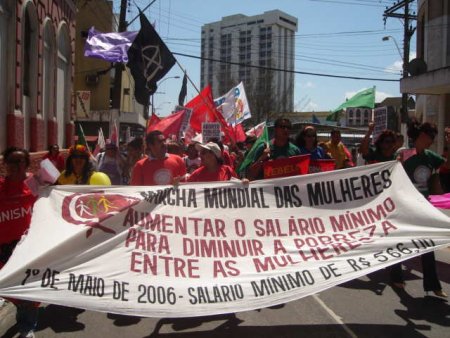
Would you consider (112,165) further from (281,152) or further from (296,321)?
(296,321)

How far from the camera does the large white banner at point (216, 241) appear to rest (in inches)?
153

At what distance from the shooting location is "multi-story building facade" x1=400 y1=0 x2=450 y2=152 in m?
19.0

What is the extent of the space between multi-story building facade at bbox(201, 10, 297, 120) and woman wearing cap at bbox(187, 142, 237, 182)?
138 feet

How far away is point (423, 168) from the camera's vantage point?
5.54 meters

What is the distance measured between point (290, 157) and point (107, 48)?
30.3 ft

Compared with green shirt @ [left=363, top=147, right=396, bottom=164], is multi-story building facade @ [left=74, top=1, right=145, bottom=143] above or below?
above

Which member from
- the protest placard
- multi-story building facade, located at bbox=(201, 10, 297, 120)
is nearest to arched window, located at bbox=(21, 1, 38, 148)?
the protest placard

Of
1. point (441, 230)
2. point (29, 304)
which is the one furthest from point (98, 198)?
point (441, 230)

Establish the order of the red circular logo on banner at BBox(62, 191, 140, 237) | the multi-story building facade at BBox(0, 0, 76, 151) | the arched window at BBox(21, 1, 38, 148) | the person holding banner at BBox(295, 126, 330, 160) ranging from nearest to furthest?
the red circular logo on banner at BBox(62, 191, 140, 237), the person holding banner at BBox(295, 126, 330, 160), the multi-story building facade at BBox(0, 0, 76, 151), the arched window at BBox(21, 1, 38, 148)

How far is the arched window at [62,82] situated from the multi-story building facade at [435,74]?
13394 millimetres

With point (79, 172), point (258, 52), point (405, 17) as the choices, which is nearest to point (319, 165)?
point (79, 172)

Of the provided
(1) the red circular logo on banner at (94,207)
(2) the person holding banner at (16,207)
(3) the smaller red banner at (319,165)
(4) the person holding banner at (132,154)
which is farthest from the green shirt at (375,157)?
(4) the person holding banner at (132,154)

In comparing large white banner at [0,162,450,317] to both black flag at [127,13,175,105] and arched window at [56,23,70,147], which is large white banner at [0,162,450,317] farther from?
arched window at [56,23,70,147]

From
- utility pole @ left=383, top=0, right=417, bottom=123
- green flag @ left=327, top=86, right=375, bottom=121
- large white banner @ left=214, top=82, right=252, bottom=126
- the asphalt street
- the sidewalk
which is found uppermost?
utility pole @ left=383, top=0, right=417, bottom=123
